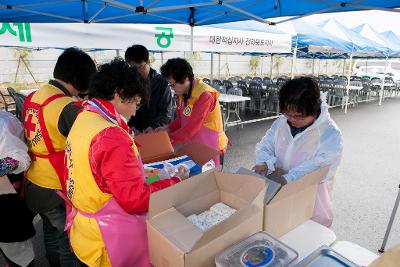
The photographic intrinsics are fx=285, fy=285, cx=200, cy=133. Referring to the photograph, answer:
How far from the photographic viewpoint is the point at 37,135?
153cm

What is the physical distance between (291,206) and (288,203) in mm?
37

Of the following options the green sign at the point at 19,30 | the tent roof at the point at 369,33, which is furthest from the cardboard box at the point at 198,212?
the tent roof at the point at 369,33

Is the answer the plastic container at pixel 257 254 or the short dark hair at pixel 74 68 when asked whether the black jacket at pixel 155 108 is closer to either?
the short dark hair at pixel 74 68

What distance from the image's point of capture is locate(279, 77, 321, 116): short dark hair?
1504 millimetres

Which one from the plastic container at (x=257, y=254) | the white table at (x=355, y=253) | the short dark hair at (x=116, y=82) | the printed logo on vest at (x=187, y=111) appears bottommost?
the white table at (x=355, y=253)

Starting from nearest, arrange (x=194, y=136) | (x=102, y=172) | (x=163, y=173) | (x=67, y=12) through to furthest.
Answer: (x=102, y=172)
(x=163, y=173)
(x=194, y=136)
(x=67, y=12)

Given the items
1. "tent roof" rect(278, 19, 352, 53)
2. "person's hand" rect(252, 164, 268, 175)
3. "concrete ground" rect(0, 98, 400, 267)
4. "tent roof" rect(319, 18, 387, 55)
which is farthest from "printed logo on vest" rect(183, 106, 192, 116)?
"tent roof" rect(319, 18, 387, 55)

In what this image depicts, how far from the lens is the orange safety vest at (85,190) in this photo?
3.61 ft

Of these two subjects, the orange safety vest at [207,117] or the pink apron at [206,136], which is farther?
Answer: the pink apron at [206,136]

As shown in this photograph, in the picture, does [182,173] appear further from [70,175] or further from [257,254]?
[257,254]

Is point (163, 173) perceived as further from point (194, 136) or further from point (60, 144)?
point (194, 136)

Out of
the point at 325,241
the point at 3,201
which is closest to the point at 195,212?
the point at 325,241

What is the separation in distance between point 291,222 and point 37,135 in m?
1.35

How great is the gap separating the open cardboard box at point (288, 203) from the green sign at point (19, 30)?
10.3 ft
